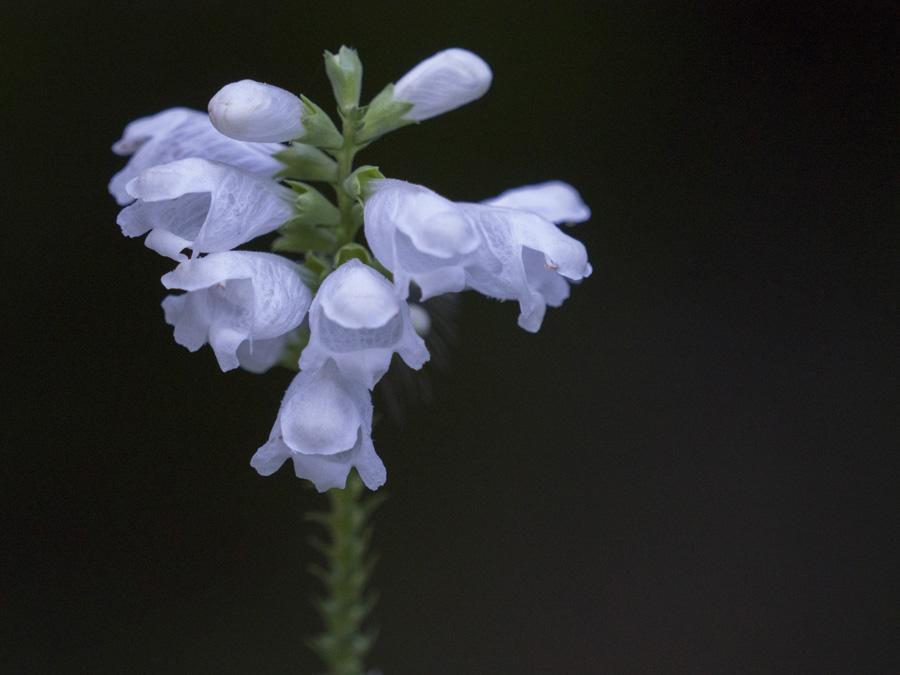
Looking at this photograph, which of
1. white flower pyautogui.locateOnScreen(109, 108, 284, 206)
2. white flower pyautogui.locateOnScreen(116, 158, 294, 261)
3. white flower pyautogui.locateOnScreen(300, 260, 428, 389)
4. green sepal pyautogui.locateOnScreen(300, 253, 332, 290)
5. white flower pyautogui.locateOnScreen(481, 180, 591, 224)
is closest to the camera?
white flower pyautogui.locateOnScreen(300, 260, 428, 389)

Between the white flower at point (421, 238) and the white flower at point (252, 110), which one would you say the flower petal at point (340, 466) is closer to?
the white flower at point (421, 238)

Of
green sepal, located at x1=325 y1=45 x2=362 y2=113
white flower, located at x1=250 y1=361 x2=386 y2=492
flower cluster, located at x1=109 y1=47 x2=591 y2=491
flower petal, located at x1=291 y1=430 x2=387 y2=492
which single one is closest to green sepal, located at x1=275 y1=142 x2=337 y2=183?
flower cluster, located at x1=109 y1=47 x2=591 y2=491

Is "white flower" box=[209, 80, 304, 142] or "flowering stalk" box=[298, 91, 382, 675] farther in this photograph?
"flowering stalk" box=[298, 91, 382, 675]

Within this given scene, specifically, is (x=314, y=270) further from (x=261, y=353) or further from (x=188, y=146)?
(x=188, y=146)

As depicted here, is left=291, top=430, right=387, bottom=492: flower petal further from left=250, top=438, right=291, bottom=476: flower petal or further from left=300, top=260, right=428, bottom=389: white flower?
left=300, top=260, right=428, bottom=389: white flower

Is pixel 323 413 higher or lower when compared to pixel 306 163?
lower

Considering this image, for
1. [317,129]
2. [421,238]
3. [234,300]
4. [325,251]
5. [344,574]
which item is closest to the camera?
[421,238]

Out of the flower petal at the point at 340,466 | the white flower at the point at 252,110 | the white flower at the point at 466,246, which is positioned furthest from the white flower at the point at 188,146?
the flower petal at the point at 340,466

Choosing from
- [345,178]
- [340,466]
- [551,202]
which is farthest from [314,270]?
[551,202]
